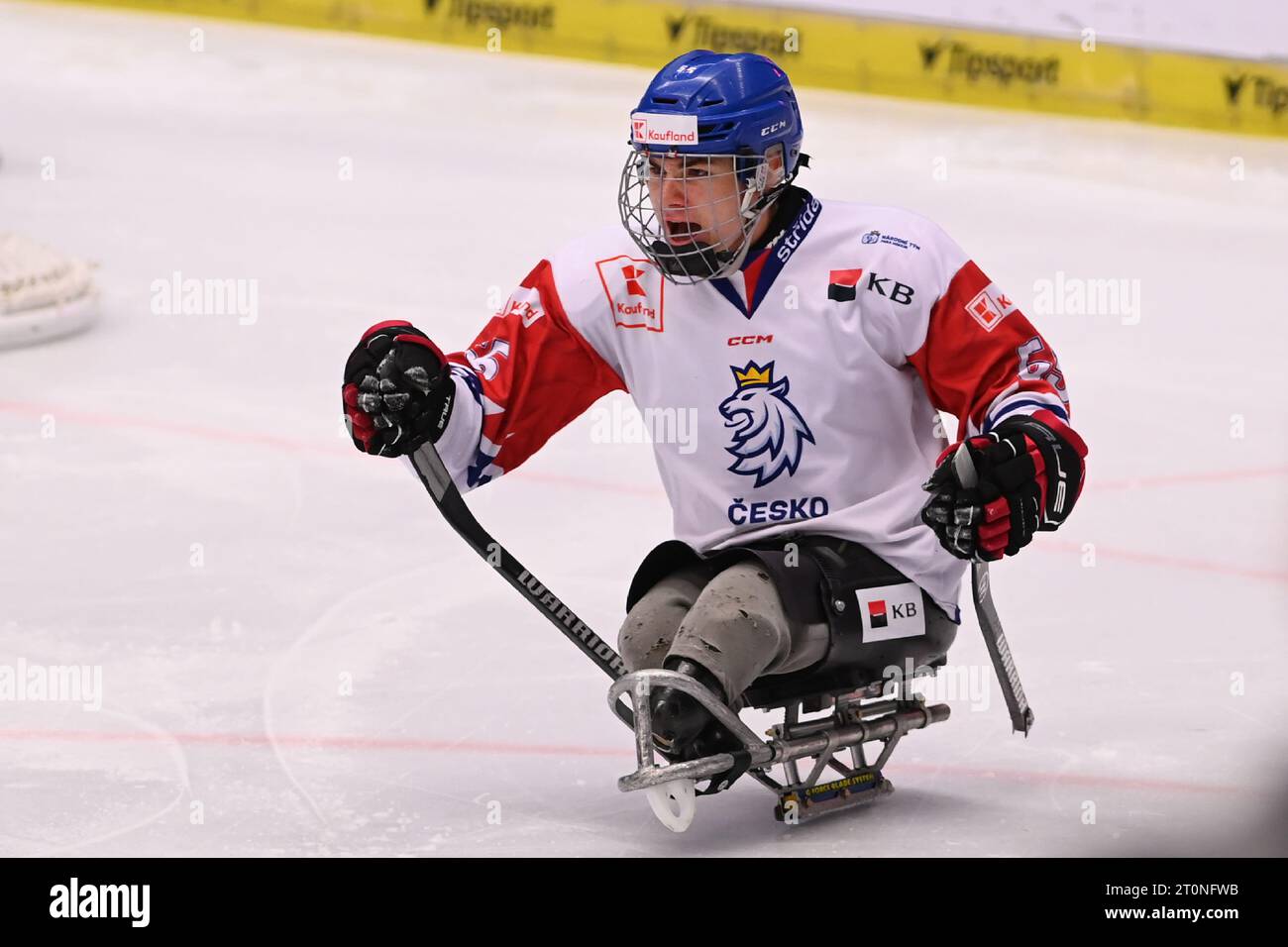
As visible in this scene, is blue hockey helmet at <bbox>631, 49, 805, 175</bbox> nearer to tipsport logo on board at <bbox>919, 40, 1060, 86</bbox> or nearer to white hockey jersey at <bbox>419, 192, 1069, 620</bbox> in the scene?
white hockey jersey at <bbox>419, 192, 1069, 620</bbox>

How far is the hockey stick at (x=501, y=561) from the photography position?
3.49 meters

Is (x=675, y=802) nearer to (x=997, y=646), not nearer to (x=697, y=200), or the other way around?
(x=997, y=646)

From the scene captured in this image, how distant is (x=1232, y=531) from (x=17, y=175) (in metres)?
5.13

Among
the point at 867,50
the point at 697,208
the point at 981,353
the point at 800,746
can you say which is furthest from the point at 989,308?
the point at 867,50

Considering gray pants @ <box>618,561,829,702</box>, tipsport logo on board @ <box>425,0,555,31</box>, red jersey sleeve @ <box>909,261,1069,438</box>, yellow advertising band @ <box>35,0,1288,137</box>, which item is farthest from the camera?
tipsport logo on board @ <box>425,0,555,31</box>

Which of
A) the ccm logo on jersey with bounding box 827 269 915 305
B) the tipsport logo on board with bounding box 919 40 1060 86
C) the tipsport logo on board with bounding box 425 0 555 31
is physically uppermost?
the tipsport logo on board with bounding box 425 0 555 31

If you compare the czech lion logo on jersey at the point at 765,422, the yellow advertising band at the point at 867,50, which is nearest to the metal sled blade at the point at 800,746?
the czech lion logo on jersey at the point at 765,422

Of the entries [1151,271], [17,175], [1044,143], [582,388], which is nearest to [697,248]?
[582,388]

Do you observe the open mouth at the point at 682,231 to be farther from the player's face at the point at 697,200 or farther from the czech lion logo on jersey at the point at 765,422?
the czech lion logo on jersey at the point at 765,422

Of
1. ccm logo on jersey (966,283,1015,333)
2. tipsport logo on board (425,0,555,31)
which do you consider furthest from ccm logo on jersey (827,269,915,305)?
tipsport logo on board (425,0,555,31)

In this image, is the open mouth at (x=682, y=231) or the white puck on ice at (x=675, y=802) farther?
the open mouth at (x=682, y=231)

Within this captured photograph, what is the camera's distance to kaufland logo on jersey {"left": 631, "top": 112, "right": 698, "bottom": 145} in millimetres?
3344

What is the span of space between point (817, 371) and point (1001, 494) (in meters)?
0.47

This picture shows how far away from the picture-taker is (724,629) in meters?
3.21
